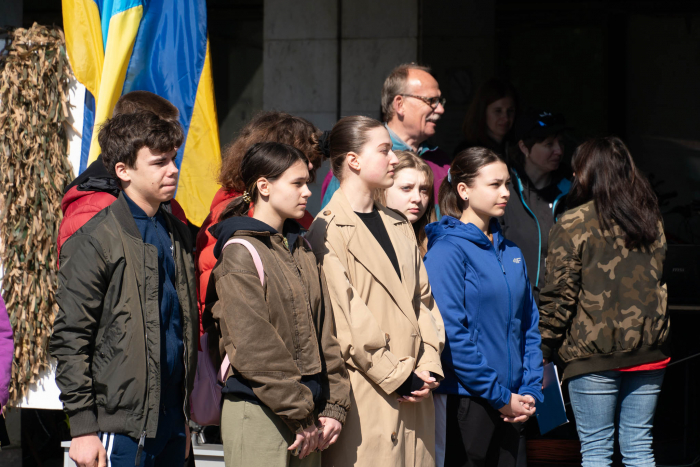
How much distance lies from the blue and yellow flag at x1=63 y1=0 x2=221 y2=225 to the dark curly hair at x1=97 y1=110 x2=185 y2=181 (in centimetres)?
122

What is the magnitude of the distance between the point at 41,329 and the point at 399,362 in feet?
7.48

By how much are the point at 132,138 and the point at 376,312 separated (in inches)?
43.8

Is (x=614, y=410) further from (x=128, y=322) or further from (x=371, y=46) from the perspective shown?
(x=371, y=46)

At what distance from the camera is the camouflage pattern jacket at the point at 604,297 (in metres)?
3.70

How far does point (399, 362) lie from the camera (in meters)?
2.89

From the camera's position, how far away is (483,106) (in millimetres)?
4852

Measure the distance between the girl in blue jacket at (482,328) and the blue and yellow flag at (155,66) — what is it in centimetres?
158

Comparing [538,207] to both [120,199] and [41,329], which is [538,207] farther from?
[41,329]

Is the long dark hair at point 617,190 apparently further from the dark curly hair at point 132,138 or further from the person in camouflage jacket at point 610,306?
the dark curly hair at point 132,138

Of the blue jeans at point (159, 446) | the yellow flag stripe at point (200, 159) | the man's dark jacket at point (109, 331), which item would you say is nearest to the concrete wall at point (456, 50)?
the yellow flag stripe at point (200, 159)

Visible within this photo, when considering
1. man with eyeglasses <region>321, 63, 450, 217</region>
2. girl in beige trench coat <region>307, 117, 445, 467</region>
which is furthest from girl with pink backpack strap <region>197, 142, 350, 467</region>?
man with eyeglasses <region>321, 63, 450, 217</region>

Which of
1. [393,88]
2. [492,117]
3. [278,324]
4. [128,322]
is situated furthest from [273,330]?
[492,117]

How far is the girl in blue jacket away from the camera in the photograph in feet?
10.5

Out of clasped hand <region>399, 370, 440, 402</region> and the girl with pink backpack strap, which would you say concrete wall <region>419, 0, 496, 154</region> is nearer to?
the girl with pink backpack strap
